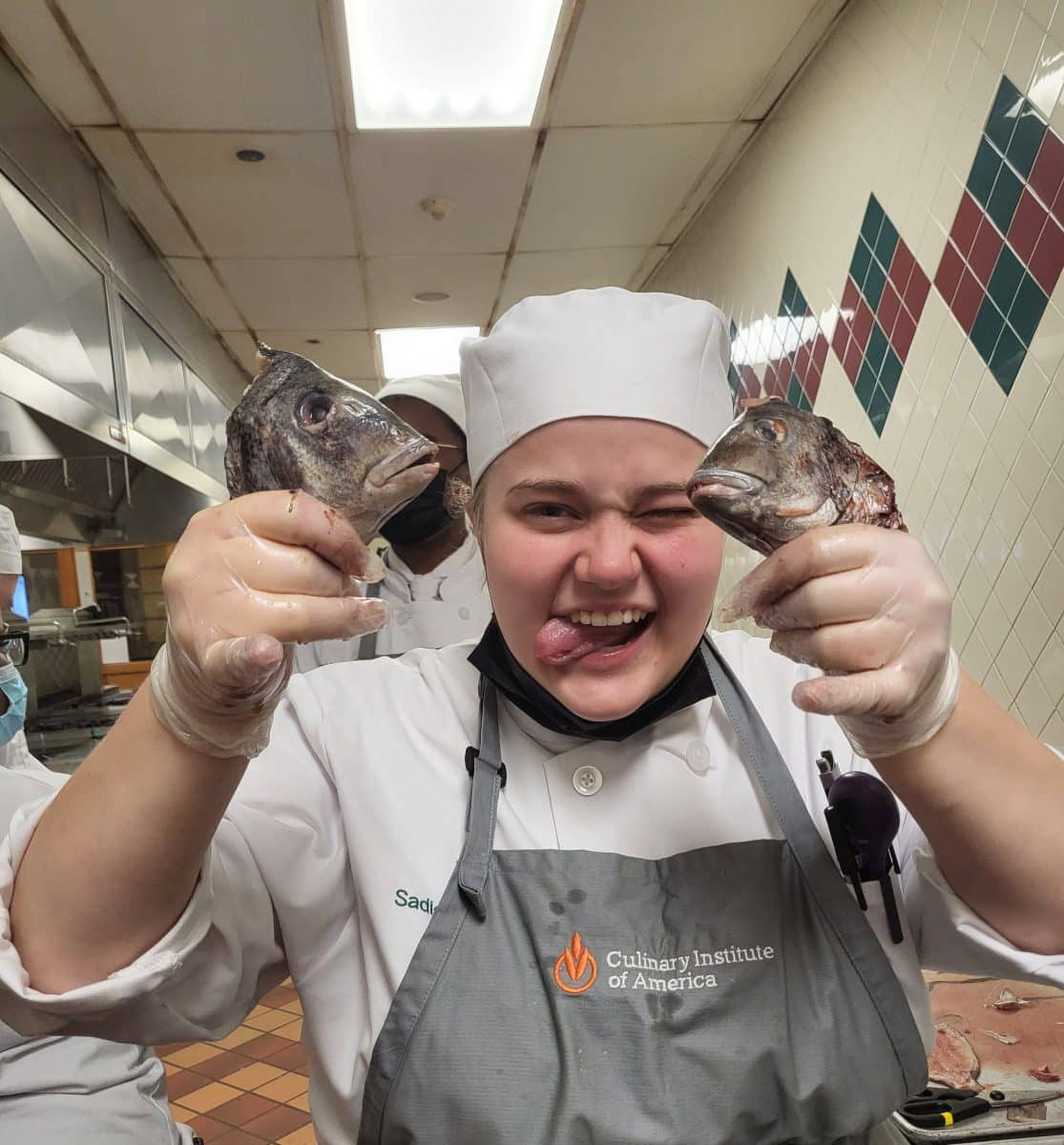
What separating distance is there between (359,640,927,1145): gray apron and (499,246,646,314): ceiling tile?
3771mm

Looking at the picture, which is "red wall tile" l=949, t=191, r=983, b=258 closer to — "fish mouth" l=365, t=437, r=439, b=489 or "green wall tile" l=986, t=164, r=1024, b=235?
"green wall tile" l=986, t=164, r=1024, b=235

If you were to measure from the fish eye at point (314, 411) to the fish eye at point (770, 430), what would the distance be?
0.37 m

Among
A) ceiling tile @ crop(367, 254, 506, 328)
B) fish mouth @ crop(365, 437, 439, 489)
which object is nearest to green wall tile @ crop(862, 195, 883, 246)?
ceiling tile @ crop(367, 254, 506, 328)

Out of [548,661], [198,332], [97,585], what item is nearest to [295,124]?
[198,332]

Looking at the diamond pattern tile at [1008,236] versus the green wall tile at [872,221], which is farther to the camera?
the green wall tile at [872,221]

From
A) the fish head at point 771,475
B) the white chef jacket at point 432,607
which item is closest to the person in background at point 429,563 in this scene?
the white chef jacket at point 432,607

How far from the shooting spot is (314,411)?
0.77 metres

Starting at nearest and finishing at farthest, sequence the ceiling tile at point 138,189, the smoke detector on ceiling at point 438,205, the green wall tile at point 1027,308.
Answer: the green wall tile at point 1027,308
the ceiling tile at point 138,189
the smoke detector on ceiling at point 438,205

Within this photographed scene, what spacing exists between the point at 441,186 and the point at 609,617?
10.0 feet

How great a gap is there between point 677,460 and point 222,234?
3.51 meters

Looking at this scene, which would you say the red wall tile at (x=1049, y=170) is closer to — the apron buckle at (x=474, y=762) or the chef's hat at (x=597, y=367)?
the chef's hat at (x=597, y=367)

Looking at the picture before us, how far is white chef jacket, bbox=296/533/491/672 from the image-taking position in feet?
7.92

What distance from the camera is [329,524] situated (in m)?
0.76

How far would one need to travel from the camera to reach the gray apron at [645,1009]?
0.88 metres
